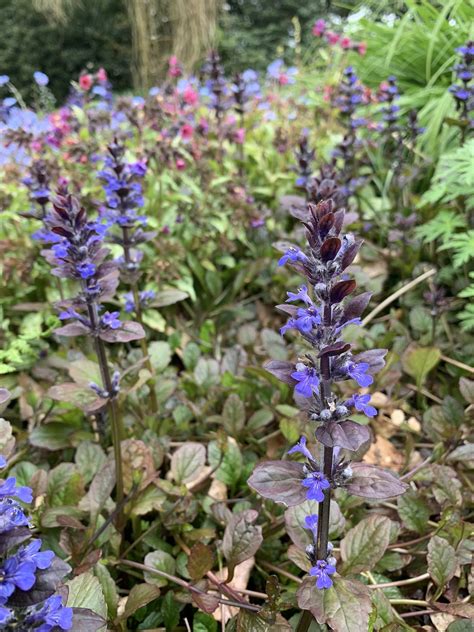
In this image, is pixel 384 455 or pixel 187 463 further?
pixel 384 455

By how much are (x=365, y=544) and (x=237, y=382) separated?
3.88 ft

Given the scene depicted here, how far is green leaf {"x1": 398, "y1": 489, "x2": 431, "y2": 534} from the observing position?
1.98m

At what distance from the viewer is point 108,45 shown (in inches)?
669

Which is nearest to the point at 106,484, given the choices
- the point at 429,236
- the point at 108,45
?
the point at 429,236

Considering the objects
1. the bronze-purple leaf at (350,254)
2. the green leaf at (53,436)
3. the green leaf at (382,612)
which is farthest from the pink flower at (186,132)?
the green leaf at (382,612)

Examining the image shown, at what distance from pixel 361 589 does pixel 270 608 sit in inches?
11.0

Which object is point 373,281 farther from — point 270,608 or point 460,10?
point 460,10

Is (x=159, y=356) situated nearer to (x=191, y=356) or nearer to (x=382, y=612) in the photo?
(x=191, y=356)

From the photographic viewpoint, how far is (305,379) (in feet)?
4.13

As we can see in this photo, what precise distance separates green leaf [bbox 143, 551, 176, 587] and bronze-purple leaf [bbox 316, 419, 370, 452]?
0.89 metres

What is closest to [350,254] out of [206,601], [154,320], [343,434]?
[343,434]

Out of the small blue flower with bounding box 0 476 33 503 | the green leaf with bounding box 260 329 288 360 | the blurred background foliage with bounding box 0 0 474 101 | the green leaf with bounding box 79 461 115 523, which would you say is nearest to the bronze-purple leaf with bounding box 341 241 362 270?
the small blue flower with bounding box 0 476 33 503

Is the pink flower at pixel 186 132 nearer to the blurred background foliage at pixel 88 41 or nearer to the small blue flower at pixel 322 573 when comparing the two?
the small blue flower at pixel 322 573

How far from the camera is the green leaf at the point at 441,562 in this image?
1683 millimetres
